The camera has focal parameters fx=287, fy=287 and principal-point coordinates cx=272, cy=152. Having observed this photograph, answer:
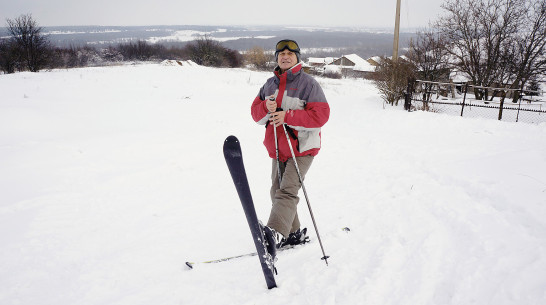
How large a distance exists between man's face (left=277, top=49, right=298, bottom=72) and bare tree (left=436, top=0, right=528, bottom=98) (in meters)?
18.3

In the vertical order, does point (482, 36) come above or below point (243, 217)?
above

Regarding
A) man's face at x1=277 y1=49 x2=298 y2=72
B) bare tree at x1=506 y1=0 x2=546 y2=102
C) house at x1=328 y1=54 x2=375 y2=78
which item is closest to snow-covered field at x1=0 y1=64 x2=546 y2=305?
man's face at x1=277 y1=49 x2=298 y2=72

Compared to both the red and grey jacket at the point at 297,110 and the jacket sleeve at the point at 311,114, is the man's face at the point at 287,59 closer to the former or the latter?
the red and grey jacket at the point at 297,110

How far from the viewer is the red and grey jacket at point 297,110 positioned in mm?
2326

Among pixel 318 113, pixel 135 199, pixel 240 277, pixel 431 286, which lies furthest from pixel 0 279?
pixel 431 286

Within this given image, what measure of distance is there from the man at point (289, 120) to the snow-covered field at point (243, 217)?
0.52 m

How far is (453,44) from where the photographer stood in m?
18.0

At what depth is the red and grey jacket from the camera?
91.6 inches

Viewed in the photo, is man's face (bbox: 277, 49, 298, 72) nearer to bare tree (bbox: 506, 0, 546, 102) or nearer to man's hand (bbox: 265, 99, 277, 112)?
man's hand (bbox: 265, 99, 277, 112)

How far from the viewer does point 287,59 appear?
2.46 meters

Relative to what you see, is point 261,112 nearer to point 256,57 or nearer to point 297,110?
point 297,110

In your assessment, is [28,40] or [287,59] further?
[28,40]

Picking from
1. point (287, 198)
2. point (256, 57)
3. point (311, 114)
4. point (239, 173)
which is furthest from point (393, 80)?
point (256, 57)

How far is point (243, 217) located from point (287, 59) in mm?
2006
